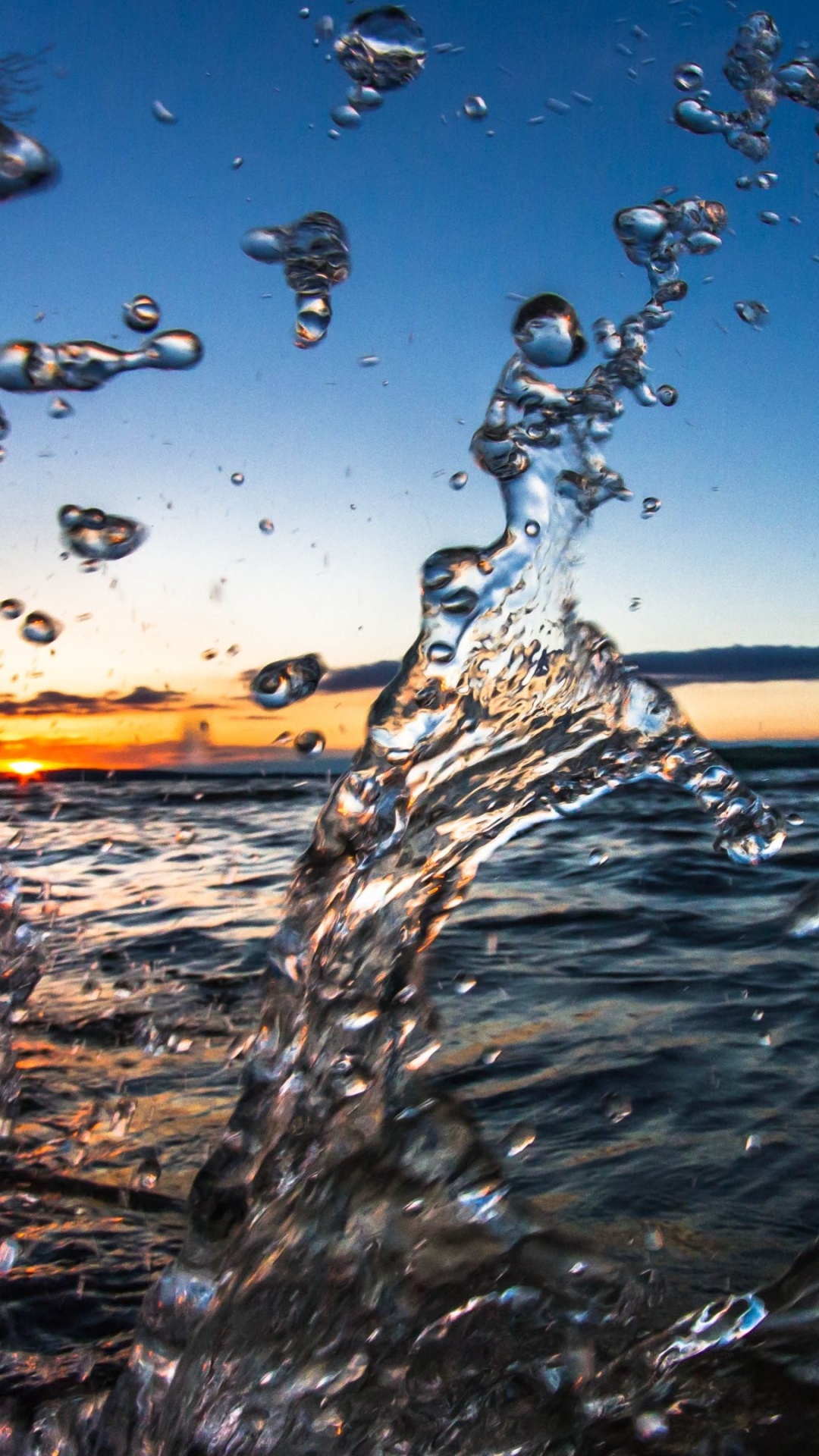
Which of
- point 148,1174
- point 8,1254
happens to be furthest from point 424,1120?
point 8,1254

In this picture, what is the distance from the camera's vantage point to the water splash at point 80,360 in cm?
270

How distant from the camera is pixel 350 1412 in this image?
1.62 meters

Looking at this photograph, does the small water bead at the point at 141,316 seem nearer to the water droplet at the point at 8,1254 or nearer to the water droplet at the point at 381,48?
the water droplet at the point at 381,48

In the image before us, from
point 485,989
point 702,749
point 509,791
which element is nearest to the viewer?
point 509,791

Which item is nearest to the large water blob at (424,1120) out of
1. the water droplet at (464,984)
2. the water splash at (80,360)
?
the water splash at (80,360)

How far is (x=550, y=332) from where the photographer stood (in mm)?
2488

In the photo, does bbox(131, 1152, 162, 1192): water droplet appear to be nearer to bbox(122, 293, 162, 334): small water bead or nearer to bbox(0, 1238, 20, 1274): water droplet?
bbox(0, 1238, 20, 1274): water droplet

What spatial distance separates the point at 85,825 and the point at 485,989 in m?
6.34

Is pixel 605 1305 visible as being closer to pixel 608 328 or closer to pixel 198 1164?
pixel 198 1164

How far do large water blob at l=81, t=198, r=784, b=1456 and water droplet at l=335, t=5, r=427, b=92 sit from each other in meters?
0.89

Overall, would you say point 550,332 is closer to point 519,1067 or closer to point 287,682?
point 287,682

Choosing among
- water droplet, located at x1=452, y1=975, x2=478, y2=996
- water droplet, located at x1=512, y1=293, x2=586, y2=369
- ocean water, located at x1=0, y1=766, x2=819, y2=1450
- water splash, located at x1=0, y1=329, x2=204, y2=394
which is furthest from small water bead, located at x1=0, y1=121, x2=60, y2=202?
water droplet, located at x1=452, y1=975, x2=478, y2=996

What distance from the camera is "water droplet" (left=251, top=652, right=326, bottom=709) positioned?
262 cm

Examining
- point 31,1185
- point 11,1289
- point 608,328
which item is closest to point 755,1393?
point 11,1289
